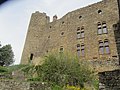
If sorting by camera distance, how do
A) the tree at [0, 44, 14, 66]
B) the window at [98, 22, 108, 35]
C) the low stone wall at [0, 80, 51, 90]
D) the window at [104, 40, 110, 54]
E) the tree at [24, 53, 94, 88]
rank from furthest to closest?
1. the tree at [0, 44, 14, 66]
2. the window at [98, 22, 108, 35]
3. the window at [104, 40, 110, 54]
4. the tree at [24, 53, 94, 88]
5. the low stone wall at [0, 80, 51, 90]

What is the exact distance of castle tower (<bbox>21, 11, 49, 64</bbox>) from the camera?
36188 mm

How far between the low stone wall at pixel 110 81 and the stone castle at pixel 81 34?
592 inches

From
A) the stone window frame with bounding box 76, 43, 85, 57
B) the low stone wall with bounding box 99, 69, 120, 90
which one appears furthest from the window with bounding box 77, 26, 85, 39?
the low stone wall with bounding box 99, 69, 120, 90

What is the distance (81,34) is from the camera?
30.1 meters

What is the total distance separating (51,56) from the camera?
19375 millimetres

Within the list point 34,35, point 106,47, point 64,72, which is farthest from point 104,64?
point 34,35

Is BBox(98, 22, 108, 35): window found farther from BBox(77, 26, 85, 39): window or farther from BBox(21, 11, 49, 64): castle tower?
BBox(21, 11, 49, 64): castle tower

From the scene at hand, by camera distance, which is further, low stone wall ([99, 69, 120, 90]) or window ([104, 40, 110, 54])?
window ([104, 40, 110, 54])

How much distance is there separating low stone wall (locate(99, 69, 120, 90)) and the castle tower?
90.3 ft

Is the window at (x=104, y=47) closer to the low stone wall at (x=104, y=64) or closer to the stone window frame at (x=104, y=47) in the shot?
the stone window frame at (x=104, y=47)

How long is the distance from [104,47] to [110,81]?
61.5ft

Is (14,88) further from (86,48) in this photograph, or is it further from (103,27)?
(103,27)

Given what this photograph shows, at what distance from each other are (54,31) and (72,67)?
57.9 feet

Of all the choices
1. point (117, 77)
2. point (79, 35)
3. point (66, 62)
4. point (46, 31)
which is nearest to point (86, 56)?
point (79, 35)
